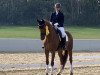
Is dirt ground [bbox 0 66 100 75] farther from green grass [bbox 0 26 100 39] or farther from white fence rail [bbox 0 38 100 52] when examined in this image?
green grass [bbox 0 26 100 39]

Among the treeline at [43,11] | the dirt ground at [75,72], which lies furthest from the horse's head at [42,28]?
the treeline at [43,11]

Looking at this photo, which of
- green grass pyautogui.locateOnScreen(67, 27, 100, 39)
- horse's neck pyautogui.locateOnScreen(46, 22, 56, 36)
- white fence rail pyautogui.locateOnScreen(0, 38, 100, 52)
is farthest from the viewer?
green grass pyautogui.locateOnScreen(67, 27, 100, 39)

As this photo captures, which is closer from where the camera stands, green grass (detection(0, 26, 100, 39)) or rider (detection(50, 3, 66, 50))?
rider (detection(50, 3, 66, 50))

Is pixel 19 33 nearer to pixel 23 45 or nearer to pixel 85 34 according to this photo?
pixel 85 34

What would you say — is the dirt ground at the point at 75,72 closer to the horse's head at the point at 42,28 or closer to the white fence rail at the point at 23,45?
the horse's head at the point at 42,28

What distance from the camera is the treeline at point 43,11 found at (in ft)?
194

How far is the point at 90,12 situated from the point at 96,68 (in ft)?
157

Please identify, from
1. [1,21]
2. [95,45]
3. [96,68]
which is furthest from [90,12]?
[96,68]

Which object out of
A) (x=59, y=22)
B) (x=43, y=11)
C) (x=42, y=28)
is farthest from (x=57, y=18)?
(x=43, y=11)

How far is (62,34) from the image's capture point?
44.1 feet

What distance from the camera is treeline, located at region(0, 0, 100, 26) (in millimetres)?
59281

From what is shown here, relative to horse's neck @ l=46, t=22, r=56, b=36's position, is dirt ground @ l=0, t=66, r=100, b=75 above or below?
below

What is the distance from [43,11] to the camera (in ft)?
195

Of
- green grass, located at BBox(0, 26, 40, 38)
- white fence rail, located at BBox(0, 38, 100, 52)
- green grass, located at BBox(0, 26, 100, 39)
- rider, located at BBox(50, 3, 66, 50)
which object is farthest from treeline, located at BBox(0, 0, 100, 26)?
rider, located at BBox(50, 3, 66, 50)
